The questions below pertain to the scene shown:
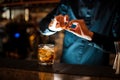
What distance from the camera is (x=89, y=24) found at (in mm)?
2039

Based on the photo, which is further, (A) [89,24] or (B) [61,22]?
(A) [89,24]

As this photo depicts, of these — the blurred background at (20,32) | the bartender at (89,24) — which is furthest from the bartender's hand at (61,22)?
the blurred background at (20,32)

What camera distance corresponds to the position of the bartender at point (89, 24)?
198 cm

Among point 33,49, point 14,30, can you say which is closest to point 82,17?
point 33,49

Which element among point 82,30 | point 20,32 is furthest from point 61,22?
point 20,32

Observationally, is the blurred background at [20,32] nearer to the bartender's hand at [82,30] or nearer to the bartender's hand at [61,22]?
the bartender's hand at [61,22]

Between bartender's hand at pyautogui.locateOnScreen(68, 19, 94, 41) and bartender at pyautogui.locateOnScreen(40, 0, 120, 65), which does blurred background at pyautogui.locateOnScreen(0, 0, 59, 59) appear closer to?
bartender at pyautogui.locateOnScreen(40, 0, 120, 65)

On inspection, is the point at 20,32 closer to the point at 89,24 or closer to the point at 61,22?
the point at 89,24

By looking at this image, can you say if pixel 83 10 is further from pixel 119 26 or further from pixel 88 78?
pixel 88 78

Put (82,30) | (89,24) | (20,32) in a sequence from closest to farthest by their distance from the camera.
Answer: (82,30) < (89,24) < (20,32)

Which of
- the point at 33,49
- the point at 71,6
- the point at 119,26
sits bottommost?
the point at 33,49

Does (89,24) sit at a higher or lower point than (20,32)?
higher

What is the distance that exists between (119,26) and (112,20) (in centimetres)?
9

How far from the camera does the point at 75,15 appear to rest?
211 centimetres
